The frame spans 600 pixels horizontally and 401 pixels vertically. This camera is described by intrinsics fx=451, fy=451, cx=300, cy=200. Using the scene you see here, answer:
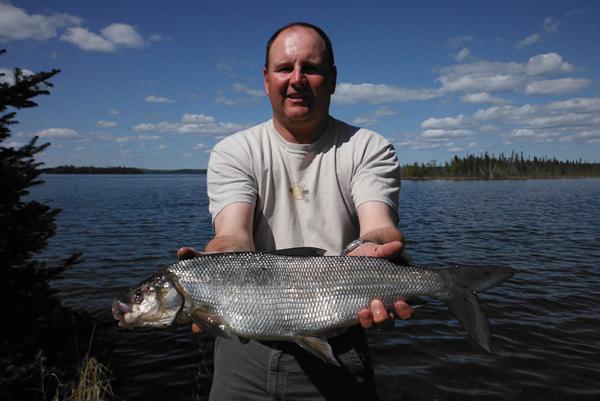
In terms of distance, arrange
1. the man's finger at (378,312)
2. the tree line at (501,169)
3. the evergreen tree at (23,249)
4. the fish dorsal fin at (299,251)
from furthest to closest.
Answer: the tree line at (501,169)
the evergreen tree at (23,249)
the fish dorsal fin at (299,251)
the man's finger at (378,312)

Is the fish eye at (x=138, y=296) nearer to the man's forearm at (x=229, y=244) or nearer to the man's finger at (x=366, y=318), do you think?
the man's forearm at (x=229, y=244)

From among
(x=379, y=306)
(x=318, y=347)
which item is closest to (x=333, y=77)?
(x=379, y=306)

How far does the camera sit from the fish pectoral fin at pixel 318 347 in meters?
3.47

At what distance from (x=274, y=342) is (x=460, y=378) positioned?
21.6 feet

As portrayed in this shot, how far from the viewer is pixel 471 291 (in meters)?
3.79

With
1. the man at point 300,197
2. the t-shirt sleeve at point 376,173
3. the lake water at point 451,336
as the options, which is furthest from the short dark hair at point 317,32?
the lake water at point 451,336

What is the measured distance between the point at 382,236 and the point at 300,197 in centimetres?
82

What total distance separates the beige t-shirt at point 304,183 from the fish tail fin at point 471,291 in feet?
2.72

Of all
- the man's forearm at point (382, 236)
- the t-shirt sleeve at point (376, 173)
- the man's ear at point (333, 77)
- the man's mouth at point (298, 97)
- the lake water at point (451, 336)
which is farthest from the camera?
the lake water at point (451, 336)

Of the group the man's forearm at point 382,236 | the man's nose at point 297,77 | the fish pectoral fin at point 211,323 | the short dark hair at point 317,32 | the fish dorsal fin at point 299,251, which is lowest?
the fish pectoral fin at point 211,323

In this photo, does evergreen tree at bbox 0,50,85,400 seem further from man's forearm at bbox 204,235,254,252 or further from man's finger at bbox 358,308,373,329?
man's finger at bbox 358,308,373,329

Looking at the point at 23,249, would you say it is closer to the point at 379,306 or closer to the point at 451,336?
the point at 379,306

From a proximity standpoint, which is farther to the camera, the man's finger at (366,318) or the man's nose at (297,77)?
the man's nose at (297,77)

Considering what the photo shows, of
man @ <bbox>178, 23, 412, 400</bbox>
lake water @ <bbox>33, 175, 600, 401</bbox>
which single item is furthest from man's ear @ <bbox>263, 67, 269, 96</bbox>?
lake water @ <bbox>33, 175, 600, 401</bbox>
